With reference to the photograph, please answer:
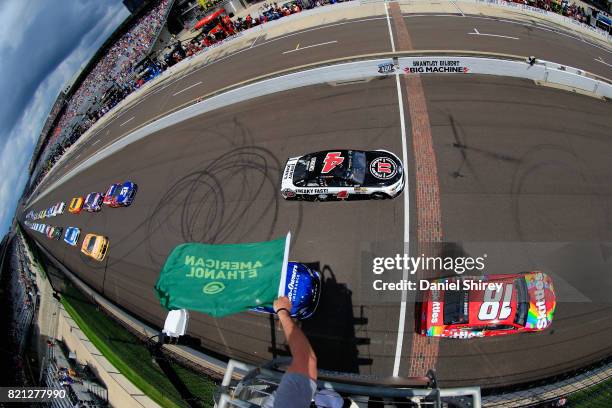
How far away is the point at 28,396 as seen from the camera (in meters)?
16.7

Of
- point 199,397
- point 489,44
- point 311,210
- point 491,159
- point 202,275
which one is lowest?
point 199,397

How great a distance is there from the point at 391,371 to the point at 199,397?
279 inches

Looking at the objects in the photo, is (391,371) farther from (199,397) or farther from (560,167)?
(560,167)

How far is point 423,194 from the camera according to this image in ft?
40.4

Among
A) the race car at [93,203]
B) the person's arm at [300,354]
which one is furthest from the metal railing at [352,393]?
the race car at [93,203]

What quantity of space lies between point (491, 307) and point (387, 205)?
492 cm

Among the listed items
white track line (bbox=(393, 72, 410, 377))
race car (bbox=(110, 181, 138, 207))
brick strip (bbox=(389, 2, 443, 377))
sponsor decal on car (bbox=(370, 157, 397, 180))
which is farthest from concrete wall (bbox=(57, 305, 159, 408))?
sponsor decal on car (bbox=(370, 157, 397, 180))

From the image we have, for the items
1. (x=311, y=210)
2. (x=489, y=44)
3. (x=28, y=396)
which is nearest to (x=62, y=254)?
(x=28, y=396)

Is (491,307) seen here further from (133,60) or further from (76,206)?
(133,60)

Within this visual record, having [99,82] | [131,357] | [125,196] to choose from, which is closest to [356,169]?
[131,357]

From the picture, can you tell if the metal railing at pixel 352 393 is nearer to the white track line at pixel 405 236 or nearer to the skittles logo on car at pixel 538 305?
Result: the white track line at pixel 405 236

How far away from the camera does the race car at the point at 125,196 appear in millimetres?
17781

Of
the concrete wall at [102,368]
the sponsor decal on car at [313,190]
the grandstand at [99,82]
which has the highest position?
the grandstand at [99,82]

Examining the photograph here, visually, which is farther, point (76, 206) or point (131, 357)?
point (76, 206)
